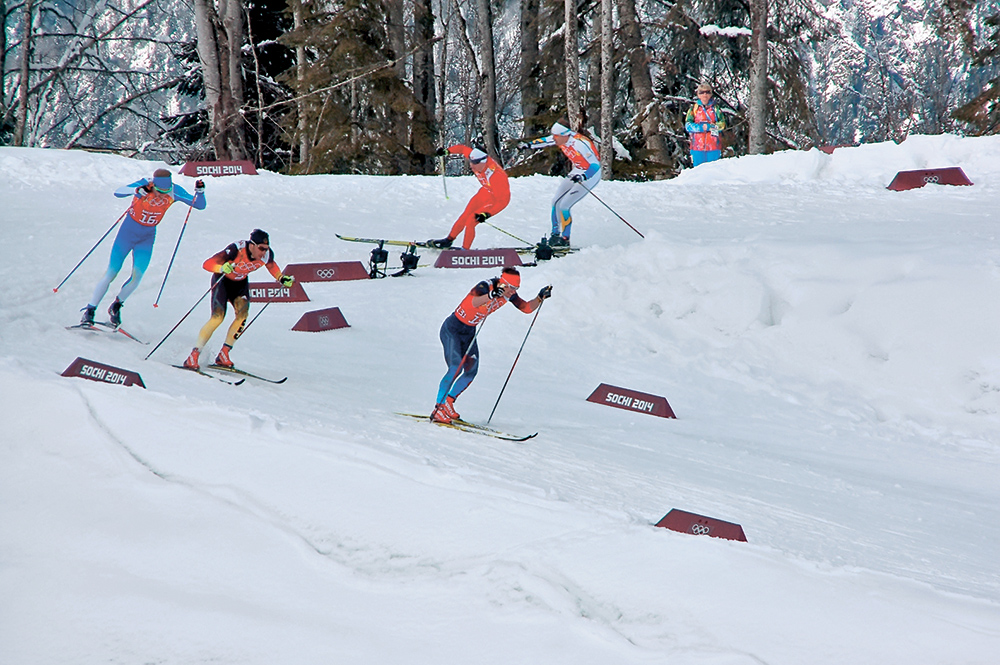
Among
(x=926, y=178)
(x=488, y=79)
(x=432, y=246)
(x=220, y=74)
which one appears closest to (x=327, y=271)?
(x=432, y=246)

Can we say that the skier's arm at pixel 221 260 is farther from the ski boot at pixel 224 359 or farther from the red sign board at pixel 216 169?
the red sign board at pixel 216 169

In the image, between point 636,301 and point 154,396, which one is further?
point 636,301

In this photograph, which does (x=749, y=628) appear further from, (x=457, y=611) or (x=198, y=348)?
(x=198, y=348)

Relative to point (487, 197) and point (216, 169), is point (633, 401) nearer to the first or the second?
point (487, 197)

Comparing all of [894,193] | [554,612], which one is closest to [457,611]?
[554,612]

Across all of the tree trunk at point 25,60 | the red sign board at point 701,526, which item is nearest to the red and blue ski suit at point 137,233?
the red sign board at point 701,526

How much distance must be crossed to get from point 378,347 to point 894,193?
9679mm

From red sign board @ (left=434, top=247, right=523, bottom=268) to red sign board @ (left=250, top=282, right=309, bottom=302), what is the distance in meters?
2.11

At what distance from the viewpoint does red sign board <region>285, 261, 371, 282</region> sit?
11289 millimetres

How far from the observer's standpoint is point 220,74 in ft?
64.5

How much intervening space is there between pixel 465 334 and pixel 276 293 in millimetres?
4958

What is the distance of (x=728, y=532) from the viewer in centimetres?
403

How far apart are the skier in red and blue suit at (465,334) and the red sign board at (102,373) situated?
Answer: 227 centimetres

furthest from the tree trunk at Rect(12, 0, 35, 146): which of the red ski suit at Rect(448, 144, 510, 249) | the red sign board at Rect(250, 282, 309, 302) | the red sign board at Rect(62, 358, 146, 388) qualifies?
the red sign board at Rect(62, 358, 146, 388)
